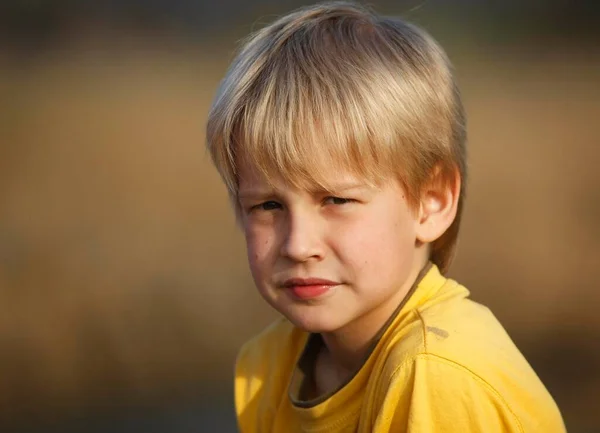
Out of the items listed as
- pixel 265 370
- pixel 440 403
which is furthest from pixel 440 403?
pixel 265 370

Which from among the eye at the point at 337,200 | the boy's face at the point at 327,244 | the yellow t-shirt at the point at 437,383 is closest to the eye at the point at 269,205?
the boy's face at the point at 327,244

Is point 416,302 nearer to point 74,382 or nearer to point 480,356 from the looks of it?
point 480,356

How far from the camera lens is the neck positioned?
6.36 feet

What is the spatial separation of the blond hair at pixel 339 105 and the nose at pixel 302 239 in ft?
0.23

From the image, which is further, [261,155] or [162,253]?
[162,253]

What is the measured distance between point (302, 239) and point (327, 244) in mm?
52

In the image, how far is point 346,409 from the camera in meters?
1.89

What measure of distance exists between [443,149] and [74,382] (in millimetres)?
2373

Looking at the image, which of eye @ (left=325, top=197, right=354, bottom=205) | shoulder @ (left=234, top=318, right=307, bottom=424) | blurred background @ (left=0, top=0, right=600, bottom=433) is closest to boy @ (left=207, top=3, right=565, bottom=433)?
eye @ (left=325, top=197, right=354, bottom=205)

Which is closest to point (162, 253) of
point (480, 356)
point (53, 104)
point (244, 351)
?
point (53, 104)

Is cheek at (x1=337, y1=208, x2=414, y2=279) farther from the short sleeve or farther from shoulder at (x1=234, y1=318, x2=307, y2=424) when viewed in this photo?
shoulder at (x1=234, y1=318, x2=307, y2=424)

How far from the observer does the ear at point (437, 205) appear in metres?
1.93

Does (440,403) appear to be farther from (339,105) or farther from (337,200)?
(339,105)

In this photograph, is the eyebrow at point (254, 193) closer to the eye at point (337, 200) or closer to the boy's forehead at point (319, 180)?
the boy's forehead at point (319, 180)
